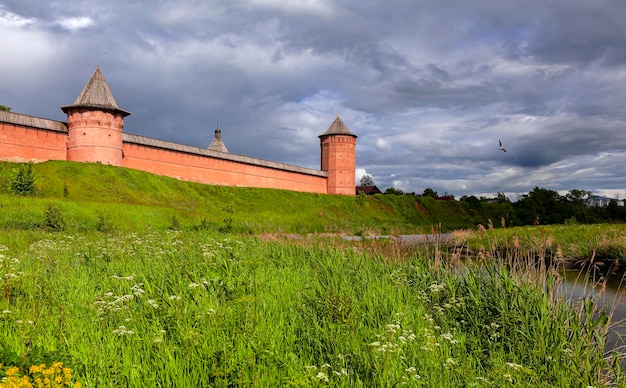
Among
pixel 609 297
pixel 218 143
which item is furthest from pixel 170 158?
pixel 609 297

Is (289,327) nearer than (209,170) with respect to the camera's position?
Yes

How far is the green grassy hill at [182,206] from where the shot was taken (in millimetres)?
17391

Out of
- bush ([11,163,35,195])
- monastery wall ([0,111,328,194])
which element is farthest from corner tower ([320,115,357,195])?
bush ([11,163,35,195])

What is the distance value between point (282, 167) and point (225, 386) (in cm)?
4234

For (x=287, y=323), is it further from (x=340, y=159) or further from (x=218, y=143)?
(x=218, y=143)

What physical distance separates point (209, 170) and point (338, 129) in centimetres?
1746

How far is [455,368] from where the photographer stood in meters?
3.36

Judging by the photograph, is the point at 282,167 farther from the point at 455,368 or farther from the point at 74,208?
the point at 455,368

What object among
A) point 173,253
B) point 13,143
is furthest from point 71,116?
point 173,253

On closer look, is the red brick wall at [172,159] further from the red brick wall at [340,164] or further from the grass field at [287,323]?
the grass field at [287,323]

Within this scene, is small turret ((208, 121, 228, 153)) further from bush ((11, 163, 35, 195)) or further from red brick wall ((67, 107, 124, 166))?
bush ((11, 163, 35, 195))

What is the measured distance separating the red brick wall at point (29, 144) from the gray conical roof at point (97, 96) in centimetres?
247

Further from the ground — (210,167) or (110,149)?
(110,149)

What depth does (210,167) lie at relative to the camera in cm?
3812
